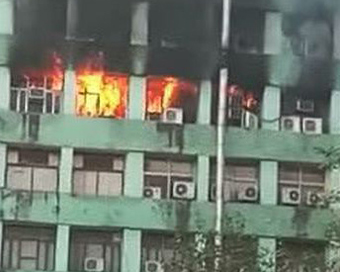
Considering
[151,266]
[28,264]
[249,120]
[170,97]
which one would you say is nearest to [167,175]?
[170,97]

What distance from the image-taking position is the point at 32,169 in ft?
65.6

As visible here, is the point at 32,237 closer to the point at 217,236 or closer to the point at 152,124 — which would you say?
the point at 152,124

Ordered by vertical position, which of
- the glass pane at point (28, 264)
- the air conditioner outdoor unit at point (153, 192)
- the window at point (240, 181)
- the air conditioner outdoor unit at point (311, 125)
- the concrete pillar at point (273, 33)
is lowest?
the glass pane at point (28, 264)

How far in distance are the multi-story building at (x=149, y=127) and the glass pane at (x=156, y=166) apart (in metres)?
0.02

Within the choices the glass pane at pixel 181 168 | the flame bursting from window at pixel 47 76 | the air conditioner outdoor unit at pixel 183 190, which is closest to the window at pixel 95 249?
the air conditioner outdoor unit at pixel 183 190

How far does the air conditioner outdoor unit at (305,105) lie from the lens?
20734 mm

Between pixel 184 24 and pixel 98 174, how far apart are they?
2813 mm

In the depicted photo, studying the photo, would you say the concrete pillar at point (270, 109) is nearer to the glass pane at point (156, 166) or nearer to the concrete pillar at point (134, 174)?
the glass pane at point (156, 166)

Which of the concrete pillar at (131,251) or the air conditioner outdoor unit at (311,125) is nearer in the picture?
the concrete pillar at (131,251)

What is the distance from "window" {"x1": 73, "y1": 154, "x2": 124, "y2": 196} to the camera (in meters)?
20.0

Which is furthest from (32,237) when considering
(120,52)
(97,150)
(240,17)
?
(240,17)

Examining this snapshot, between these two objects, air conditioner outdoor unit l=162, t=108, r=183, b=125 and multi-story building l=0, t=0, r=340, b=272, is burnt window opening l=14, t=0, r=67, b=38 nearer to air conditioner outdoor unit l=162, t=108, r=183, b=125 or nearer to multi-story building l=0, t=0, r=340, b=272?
multi-story building l=0, t=0, r=340, b=272

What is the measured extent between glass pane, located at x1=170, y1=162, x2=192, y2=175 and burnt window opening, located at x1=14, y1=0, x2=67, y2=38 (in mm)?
2722

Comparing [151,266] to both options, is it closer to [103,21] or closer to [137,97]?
[137,97]
